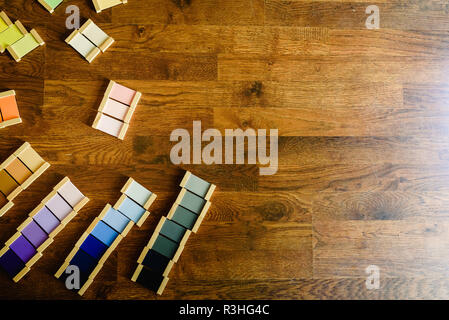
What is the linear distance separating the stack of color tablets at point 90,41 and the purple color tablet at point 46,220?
77 centimetres

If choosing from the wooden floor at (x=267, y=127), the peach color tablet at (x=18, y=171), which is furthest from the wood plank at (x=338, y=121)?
the peach color tablet at (x=18, y=171)

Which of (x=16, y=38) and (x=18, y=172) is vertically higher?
(x=16, y=38)

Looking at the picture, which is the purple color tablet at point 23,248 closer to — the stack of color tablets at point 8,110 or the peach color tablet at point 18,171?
the peach color tablet at point 18,171

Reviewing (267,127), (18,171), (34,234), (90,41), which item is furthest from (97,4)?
(34,234)

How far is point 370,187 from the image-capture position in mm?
1848

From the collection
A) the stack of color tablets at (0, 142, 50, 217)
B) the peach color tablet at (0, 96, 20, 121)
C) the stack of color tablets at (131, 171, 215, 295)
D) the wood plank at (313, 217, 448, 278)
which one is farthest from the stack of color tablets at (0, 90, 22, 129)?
the wood plank at (313, 217, 448, 278)

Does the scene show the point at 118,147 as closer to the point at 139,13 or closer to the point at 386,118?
the point at 139,13

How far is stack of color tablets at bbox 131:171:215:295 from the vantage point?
1759 mm

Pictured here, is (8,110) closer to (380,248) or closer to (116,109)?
(116,109)

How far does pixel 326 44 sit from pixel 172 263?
4.45 feet

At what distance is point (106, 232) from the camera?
5.76 ft

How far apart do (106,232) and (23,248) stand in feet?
1.29

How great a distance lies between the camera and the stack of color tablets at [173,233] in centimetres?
176
